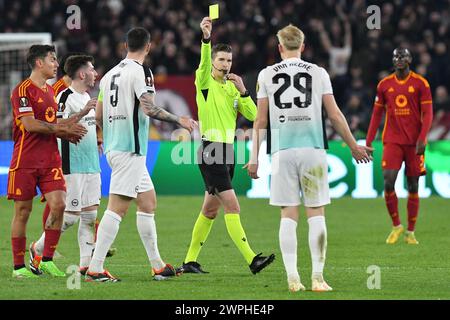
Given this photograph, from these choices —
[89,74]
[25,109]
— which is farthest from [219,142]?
[25,109]

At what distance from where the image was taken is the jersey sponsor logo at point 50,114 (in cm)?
1046

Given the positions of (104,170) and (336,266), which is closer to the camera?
(336,266)

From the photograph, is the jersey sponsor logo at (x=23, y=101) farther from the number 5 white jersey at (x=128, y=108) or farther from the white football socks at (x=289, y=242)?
the white football socks at (x=289, y=242)

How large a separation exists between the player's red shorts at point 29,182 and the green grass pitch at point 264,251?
0.79 m

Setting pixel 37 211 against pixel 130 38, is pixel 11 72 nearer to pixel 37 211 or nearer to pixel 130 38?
pixel 37 211

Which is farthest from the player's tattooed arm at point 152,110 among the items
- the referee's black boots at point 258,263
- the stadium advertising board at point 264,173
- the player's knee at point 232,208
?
the stadium advertising board at point 264,173

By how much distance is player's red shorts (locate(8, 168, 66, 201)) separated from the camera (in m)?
10.4

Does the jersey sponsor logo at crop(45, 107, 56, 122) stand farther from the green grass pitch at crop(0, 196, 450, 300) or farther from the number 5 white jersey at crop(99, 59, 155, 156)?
the green grass pitch at crop(0, 196, 450, 300)

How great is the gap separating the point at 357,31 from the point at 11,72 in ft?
24.5

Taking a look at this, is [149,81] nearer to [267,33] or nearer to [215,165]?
[215,165]

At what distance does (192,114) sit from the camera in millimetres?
23000

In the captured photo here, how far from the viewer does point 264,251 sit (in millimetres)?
12992

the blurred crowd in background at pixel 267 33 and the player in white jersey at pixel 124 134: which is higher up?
the blurred crowd in background at pixel 267 33
